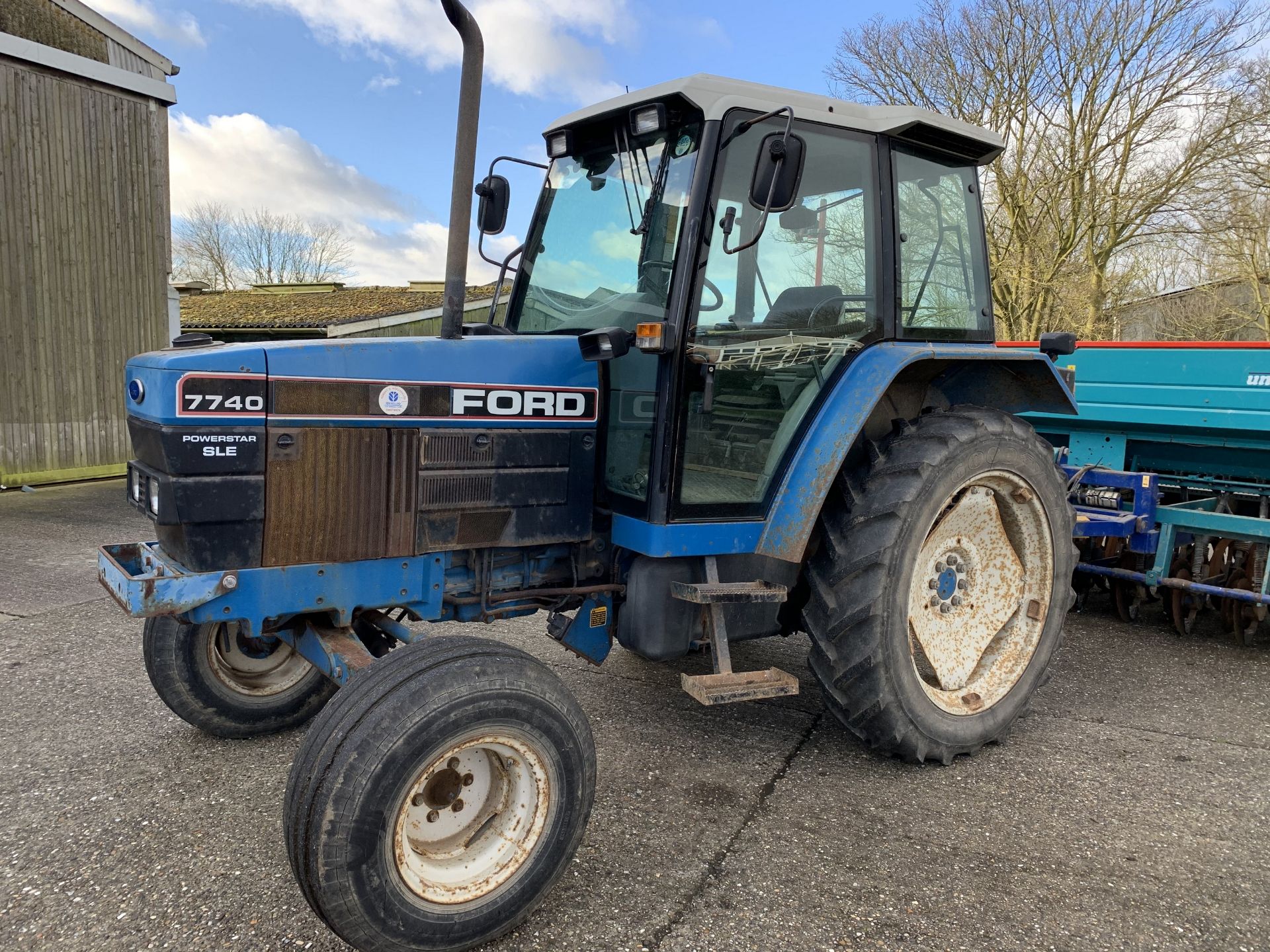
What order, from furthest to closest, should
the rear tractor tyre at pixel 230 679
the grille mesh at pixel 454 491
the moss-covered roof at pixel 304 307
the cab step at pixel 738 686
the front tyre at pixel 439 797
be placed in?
the moss-covered roof at pixel 304 307 < the rear tractor tyre at pixel 230 679 < the cab step at pixel 738 686 < the grille mesh at pixel 454 491 < the front tyre at pixel 439 797

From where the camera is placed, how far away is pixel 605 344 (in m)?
2.68

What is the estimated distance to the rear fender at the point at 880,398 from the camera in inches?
116

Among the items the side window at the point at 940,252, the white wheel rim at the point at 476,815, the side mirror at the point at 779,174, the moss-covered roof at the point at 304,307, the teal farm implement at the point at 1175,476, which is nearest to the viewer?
the white wheel rim at the point at 476,815

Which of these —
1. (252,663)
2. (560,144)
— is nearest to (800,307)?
(560,144)

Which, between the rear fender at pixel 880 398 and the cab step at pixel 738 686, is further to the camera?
the rear fender at pixel 880 398

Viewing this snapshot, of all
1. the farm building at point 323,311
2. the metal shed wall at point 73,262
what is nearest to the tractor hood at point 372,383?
the metal shed wall at point 73,262

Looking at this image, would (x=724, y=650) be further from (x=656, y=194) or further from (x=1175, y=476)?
(x=1175, y=476)

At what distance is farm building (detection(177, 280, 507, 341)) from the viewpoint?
52.6 ft

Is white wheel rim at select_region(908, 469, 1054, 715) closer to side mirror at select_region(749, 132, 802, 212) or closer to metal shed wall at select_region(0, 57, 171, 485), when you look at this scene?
side mirror at select_region(749, 132, 802, 212)

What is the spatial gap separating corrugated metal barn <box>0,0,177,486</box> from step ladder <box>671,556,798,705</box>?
8372mm

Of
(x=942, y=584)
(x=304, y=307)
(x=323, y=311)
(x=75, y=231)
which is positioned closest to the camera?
(x=942, y=584)

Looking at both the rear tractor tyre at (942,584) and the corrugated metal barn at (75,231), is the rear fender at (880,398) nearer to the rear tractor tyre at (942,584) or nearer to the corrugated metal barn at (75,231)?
the rear tractor tyre at (942,584)

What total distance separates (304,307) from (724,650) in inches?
710

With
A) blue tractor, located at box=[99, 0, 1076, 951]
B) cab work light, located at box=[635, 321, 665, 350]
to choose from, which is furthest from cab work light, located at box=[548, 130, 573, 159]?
cab work light, located at box=[635, 321, 665, 350]
